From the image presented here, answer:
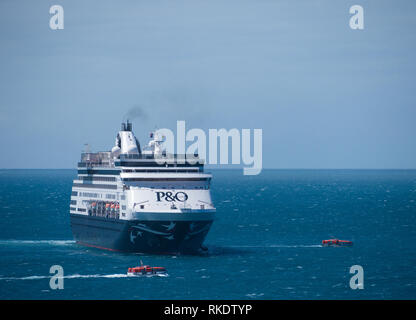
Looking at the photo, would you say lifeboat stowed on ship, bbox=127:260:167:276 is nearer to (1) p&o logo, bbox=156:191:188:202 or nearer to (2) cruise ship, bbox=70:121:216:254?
(2) cruise ship, bbox=70:121:216:254

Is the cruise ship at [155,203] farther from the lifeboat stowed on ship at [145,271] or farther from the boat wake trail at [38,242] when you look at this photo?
the boat wake trail at [38,242]

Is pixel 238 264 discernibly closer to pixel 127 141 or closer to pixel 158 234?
pixel 158 234

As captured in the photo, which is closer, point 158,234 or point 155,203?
point 158,234

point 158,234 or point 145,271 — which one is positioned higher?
point 158,234

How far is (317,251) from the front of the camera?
281 feet

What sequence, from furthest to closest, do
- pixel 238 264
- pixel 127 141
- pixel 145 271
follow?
1. pixel 127 141
2. pixel 238 264
3. pixel 145 271

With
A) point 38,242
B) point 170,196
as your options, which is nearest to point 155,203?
point 170,196

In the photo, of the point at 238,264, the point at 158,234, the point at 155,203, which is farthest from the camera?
the point at 155,203

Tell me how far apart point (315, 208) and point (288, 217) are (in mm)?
25600

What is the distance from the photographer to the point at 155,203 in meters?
77.2

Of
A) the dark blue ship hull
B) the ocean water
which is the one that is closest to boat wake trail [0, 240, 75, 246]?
the ocean water

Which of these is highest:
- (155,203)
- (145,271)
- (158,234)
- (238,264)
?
(155,203)

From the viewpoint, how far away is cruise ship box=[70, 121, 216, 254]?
7600 cm

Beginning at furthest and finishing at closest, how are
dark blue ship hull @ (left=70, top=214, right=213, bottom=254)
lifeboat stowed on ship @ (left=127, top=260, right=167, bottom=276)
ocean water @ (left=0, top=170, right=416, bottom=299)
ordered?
dark blue ship hull @ (left=70, top=214, right=213, bottom=254) → lifeboat stowed on ship @ (left=127, top=260, right=167, bottom=276) → ocean water @ (left=0, top=170, right=416, bottom=299)
